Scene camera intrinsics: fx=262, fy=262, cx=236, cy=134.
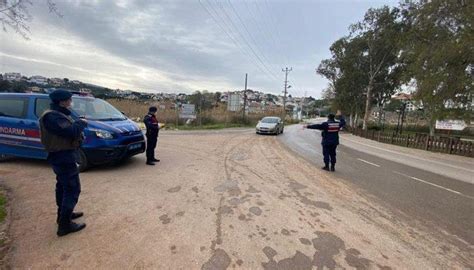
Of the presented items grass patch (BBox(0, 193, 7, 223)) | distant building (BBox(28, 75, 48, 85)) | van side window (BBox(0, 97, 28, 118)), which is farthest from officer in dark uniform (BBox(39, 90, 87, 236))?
Result: distant building (BBox(28, 75, 48, 85))

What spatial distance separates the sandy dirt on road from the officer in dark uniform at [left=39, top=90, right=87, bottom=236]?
0.97ft

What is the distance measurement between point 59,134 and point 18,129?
178 inches

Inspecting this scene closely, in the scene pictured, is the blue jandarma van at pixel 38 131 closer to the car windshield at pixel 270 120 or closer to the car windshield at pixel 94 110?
the car windshield at pixel 94 110

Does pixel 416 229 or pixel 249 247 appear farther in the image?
pixel 416 229

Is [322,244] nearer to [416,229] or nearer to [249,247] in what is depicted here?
[249,247]

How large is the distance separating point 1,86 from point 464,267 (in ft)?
40.3

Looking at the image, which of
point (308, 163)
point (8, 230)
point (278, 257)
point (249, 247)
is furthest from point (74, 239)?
point (308, 163)

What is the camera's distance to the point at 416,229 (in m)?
3.95

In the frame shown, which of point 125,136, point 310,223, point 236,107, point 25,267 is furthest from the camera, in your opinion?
point 236,107

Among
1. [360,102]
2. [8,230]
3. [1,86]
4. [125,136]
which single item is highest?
[360,102]

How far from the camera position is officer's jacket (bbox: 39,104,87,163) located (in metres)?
3.16

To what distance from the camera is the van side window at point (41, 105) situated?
632 centimetres

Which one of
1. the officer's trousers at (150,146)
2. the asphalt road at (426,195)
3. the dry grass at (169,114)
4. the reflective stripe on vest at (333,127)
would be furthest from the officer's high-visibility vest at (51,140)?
the dry grass at (169,114)

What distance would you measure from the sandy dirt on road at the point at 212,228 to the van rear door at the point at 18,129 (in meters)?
0.54
